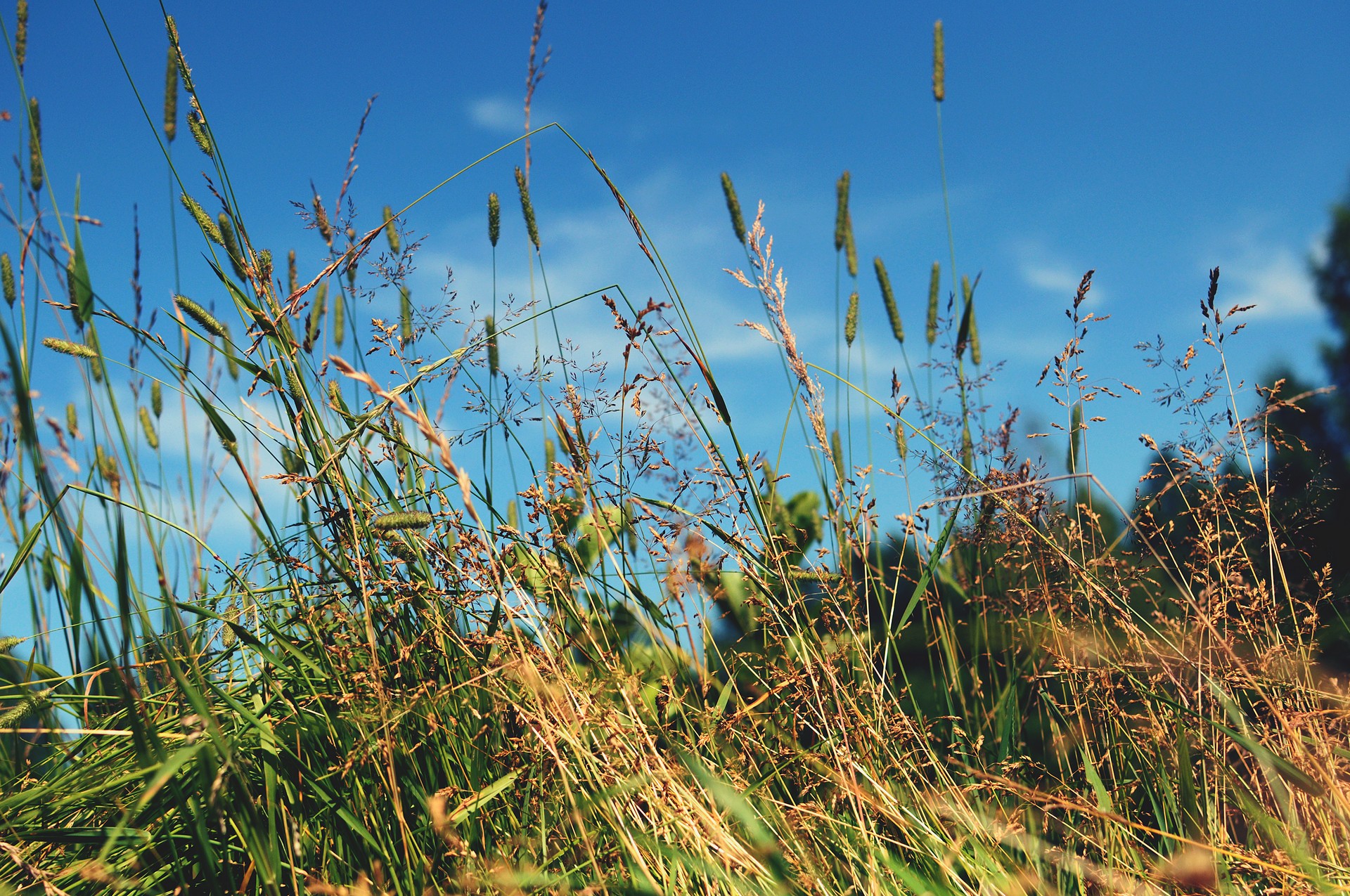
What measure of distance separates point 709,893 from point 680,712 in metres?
0.29

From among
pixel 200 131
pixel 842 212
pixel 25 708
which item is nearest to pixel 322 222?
pixel 200 131

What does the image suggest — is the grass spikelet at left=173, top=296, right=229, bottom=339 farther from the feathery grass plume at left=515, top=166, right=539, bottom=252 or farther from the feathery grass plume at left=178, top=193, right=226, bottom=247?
the feathery grass plume at left=515, top=166, right=539, bottom=252

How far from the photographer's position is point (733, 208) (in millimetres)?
2174

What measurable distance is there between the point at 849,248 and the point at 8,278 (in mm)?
2228

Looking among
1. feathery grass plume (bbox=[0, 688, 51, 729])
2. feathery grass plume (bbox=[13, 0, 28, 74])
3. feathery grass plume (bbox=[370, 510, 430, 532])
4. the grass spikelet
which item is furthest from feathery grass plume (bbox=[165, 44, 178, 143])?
feathery grass plume (bbox=[370, 510, 430, 532])

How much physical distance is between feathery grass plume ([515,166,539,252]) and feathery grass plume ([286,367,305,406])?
2.42 ft

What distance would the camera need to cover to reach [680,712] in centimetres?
120

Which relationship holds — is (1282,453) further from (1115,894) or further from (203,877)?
(203,877)

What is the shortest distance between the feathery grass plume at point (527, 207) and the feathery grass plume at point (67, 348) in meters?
0.85

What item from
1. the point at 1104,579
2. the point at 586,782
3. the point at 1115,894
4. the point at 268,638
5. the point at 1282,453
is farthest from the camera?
the point at 1282,453

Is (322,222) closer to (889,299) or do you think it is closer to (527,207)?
(527,207)

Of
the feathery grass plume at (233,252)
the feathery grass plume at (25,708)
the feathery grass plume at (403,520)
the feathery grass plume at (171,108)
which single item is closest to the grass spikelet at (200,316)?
the feathery grass plume at (233,252)

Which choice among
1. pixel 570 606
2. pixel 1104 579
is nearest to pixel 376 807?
pixel 570 606

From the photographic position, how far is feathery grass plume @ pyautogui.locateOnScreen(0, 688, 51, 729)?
1.14 metres
